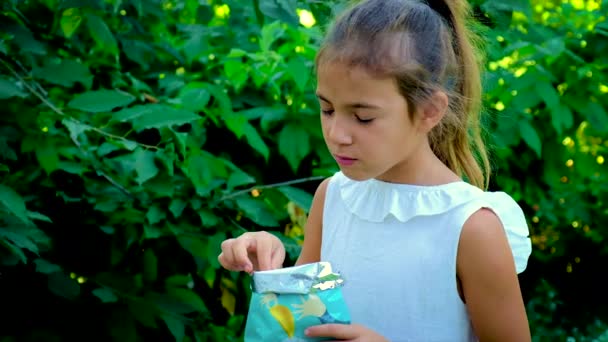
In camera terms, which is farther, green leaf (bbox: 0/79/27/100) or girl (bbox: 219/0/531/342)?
green leaf (bbox: 0/79/27/100)

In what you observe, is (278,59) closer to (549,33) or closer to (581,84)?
(549,33)

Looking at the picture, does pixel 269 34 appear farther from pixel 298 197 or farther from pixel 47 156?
pixel 47 156

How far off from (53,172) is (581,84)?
2.10 metres

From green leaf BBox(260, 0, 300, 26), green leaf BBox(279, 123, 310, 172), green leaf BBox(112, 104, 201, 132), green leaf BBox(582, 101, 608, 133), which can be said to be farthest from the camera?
green leaf BBox(582, 101, 608, 133)

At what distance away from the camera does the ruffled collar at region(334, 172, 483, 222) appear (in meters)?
1.73

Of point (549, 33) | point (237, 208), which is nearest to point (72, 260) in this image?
point (237, 208)

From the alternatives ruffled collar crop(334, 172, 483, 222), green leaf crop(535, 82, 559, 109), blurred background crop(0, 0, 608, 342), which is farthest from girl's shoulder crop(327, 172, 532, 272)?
green leaf crop(535, 82, 559, 109)

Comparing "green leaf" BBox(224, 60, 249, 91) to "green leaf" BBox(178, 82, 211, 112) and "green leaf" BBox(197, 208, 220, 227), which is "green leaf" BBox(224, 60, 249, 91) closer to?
"green leaf" BBox(178, 82, 211, 112)

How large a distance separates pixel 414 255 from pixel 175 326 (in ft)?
3.93

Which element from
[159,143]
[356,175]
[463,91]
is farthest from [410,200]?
[159,143]

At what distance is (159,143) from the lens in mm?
2566

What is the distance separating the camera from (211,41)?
3381 mm

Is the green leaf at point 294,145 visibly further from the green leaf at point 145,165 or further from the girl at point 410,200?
the girl at point 410,200

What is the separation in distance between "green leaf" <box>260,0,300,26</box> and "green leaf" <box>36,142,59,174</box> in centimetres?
68
